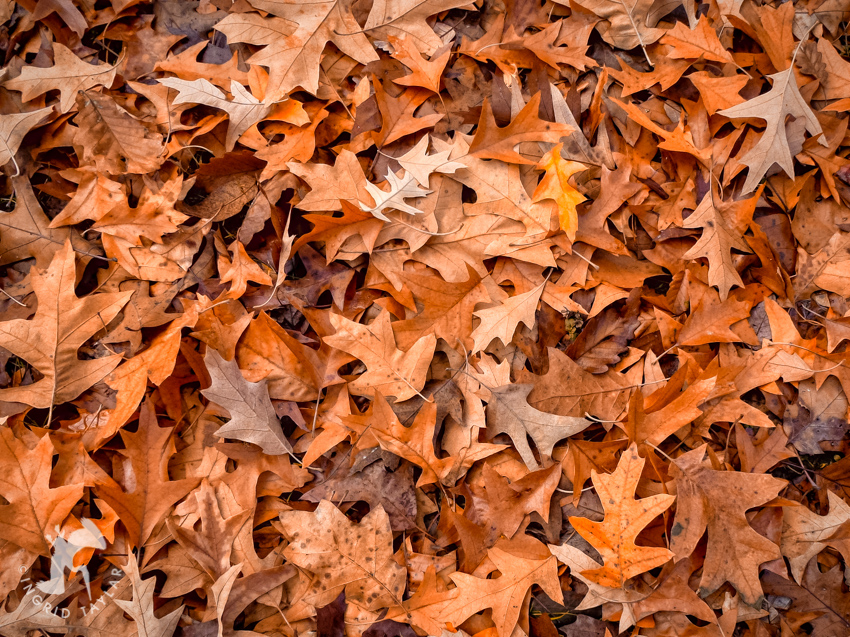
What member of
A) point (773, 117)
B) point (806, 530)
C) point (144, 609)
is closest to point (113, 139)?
point (144, 609)

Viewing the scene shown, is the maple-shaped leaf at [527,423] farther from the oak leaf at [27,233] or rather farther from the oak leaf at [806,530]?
the oak leaf at [27,233]

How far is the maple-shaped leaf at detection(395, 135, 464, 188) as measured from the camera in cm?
158

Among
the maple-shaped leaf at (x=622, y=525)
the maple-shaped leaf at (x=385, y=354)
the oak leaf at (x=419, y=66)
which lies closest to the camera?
the maple-shaped leaf at (x=622, y=525)

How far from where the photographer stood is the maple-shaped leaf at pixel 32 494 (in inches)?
57.1

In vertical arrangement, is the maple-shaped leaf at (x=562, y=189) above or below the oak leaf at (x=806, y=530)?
above

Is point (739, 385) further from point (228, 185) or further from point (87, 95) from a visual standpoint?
point (87, 95)

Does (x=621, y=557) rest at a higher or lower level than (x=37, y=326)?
lower

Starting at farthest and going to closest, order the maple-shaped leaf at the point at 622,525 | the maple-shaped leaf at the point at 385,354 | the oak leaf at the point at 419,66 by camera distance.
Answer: the oak leaf at the point at 419,66 → the maple-shaped leaf at the point at 385,354 → the maple-shaped leaf at the point at 622,525

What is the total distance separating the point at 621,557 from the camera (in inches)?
54.9

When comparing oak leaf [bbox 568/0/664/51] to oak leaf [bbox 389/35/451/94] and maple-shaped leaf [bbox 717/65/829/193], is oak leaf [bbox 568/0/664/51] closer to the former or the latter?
maple-shaped leaf [bbox 717/65/829/193]

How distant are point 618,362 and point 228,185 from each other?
134 cm

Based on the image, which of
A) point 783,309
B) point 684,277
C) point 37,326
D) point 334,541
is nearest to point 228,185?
point 37,326

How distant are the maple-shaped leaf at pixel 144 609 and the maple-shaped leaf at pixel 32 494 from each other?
0.84 feet

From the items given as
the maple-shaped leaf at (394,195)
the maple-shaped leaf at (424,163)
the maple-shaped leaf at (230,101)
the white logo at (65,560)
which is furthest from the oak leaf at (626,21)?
the white logo at (65,560)
